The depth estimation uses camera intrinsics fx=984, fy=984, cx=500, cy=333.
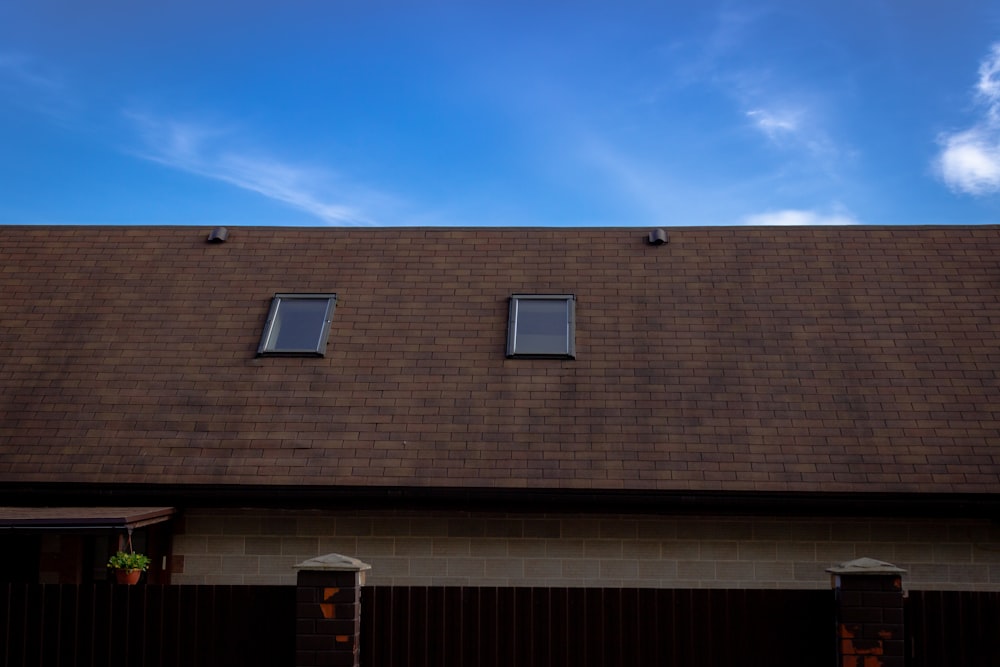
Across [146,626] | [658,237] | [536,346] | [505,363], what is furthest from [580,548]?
[658,237]

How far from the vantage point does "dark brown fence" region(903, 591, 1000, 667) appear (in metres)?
6.68

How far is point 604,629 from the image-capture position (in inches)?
270

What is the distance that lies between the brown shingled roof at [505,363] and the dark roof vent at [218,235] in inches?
3.7

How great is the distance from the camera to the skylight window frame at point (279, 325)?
11.8 m

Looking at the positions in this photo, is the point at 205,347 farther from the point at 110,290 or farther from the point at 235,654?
the point at 235,654

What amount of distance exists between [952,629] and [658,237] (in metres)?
7.95

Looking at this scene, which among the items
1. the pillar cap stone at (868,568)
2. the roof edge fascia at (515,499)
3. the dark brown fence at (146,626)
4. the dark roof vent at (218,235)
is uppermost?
the dark roof vent at (218,235)

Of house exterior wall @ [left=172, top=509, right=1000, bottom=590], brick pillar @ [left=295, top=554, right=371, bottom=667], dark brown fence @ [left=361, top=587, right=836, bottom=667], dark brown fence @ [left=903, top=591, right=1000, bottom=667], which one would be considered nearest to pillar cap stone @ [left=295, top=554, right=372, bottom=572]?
brick pillar @ [left=295, top=554, right=371, bottom=667]

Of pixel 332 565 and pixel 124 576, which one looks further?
pixel 124 576

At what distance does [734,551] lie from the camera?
995 cm

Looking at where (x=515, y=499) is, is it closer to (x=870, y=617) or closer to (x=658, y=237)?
(x=870, y=617)

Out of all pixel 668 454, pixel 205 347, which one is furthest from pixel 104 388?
pixel 668 454

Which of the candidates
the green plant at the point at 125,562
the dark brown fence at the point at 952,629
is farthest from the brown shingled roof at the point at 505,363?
the dark brown fence at the point at 952,629

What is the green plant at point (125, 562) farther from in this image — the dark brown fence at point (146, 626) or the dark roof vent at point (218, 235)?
the dark roof vent at point (218, 235)
